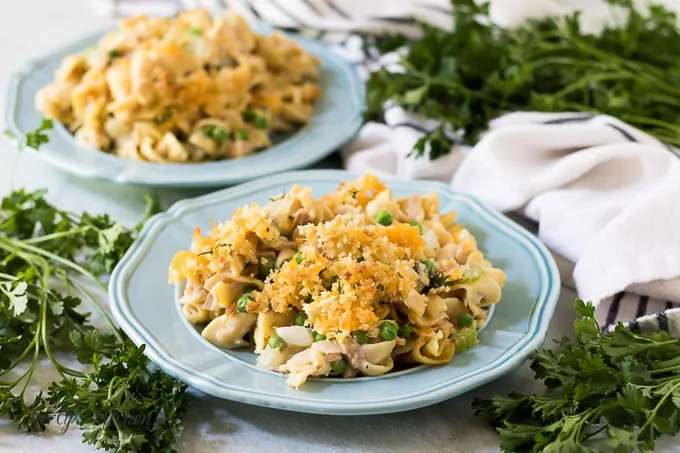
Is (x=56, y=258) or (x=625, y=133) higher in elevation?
(x=625, y=133)

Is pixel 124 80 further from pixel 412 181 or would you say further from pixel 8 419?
pixel 8 419

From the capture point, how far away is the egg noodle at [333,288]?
192cm

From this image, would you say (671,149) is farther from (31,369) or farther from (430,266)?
(31,369)

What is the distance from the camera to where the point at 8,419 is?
1.94 m

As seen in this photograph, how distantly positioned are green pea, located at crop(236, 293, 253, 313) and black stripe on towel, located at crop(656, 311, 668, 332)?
0.93m

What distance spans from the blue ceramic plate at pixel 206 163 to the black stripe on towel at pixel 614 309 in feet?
3.55

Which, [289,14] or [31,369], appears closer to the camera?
[31,369]

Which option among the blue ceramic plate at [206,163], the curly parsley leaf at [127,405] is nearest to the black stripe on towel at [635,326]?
the curly parsley leaf at [127,405]

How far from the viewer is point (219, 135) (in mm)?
2887

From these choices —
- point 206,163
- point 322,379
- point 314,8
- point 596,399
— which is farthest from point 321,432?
point 314,8

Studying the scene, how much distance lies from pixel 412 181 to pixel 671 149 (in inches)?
30.3

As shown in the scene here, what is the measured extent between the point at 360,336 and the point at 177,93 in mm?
1339

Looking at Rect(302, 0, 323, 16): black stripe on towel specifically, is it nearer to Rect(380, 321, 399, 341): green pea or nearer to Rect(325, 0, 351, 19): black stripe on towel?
Rect(325, 0, 351, 19): black stripe on towel

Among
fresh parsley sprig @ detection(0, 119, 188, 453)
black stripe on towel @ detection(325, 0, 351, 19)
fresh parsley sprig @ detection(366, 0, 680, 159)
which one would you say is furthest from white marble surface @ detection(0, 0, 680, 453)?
black stripe on towel @ detection(325, 0, 351, 19)
